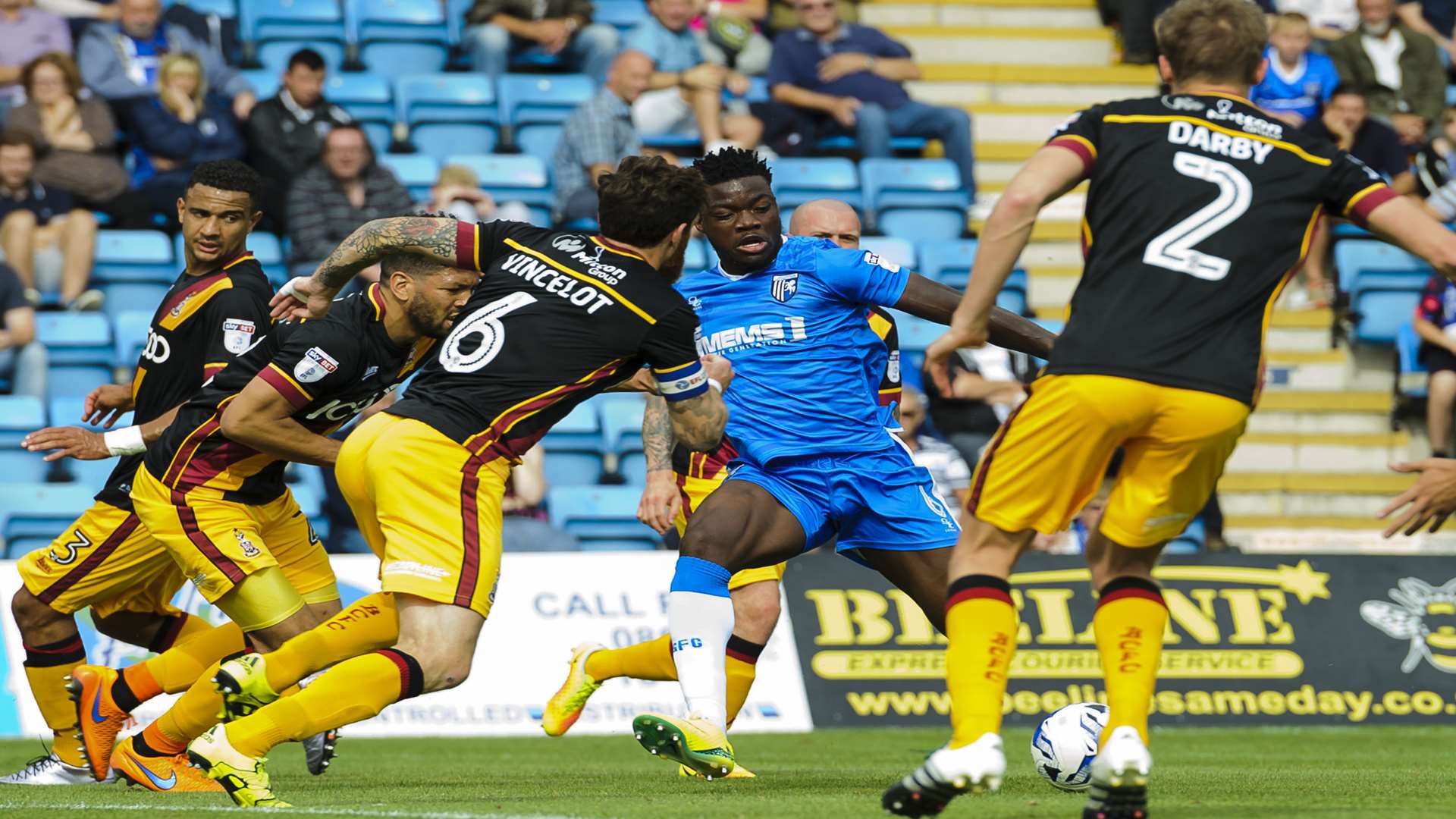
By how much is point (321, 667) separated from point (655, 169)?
2060 millimetres

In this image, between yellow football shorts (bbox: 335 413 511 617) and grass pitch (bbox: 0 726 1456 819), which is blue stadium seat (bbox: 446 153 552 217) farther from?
yellow football shorts (bbox: 335 413 511 617)

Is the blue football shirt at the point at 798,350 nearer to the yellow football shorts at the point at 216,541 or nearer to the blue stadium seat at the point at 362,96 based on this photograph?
the yellow football shorts at the point at 216,541

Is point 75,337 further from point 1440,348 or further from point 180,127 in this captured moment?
point 1440,348

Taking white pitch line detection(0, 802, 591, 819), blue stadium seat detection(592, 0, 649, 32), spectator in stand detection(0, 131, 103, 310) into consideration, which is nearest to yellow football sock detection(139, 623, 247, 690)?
white pitch line detection(0, 802, 591, 819)

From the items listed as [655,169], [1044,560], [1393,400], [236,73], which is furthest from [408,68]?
[655,169]

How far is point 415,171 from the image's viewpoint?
599 inches

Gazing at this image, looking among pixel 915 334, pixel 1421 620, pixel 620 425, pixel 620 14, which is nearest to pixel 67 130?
pixel 620 425

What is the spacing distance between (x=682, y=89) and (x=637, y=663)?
30.3 feet

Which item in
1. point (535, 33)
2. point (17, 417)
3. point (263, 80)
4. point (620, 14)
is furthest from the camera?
point (620, 14)

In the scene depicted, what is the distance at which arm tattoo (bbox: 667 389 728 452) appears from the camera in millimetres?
6312

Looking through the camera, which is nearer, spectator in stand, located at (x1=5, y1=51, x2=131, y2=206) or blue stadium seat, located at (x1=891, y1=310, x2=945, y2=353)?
spectator in stand, located at (x1=5, y1=51, x2=131, y2=206)

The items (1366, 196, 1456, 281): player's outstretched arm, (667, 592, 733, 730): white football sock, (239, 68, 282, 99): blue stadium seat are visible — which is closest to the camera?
(1366, 196, 1456, 281): player's outstretched arm

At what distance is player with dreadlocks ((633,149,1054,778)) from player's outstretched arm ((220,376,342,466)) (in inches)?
57.0

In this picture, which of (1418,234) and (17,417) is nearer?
(1418,234)
